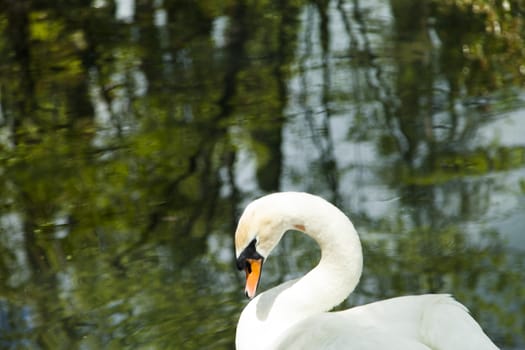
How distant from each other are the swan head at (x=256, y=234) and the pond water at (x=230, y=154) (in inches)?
28.4

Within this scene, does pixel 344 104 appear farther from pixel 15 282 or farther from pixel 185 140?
pixel 15 282

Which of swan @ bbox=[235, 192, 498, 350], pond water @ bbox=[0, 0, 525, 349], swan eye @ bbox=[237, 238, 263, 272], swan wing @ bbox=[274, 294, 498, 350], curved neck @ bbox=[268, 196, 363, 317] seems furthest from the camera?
pond water @ bbox=[0, 0, 525, 349]

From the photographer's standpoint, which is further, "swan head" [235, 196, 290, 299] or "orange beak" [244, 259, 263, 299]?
"orange beak" [244, 259, 263, 299]

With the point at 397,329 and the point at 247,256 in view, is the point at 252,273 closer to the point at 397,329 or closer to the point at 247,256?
the point at 247,256

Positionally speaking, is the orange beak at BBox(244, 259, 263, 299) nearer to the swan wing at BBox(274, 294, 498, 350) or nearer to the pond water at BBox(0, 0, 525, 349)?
the swan wing at BBox(274, 294, 498, 350)

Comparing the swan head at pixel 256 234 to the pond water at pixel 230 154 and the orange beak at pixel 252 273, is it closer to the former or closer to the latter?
the orange beak at pixel 252 273

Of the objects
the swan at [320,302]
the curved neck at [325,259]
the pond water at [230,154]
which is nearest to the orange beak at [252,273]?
the swan at [320,302]

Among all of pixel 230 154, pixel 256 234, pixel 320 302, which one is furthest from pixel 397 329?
pixel 230 154

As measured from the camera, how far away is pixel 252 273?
3680 millimetres

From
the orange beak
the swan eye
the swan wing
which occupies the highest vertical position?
the swan eye

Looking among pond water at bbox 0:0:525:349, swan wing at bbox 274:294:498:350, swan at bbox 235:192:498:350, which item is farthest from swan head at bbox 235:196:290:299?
pond water at bbox 0:0:525:349

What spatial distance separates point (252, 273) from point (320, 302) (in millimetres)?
277

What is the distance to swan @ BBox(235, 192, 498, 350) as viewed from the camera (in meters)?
3.23

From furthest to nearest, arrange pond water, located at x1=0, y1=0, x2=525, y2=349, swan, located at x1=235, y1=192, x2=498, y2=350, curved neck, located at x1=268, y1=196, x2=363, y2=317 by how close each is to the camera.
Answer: pond water, located at x1=0, y1=0, x2=525, y2=349 < curved neck, located at x1=268, y1=196, x2=363, y2=317 < swan, located at x1=235, y1=192, x2=498, y2=350
